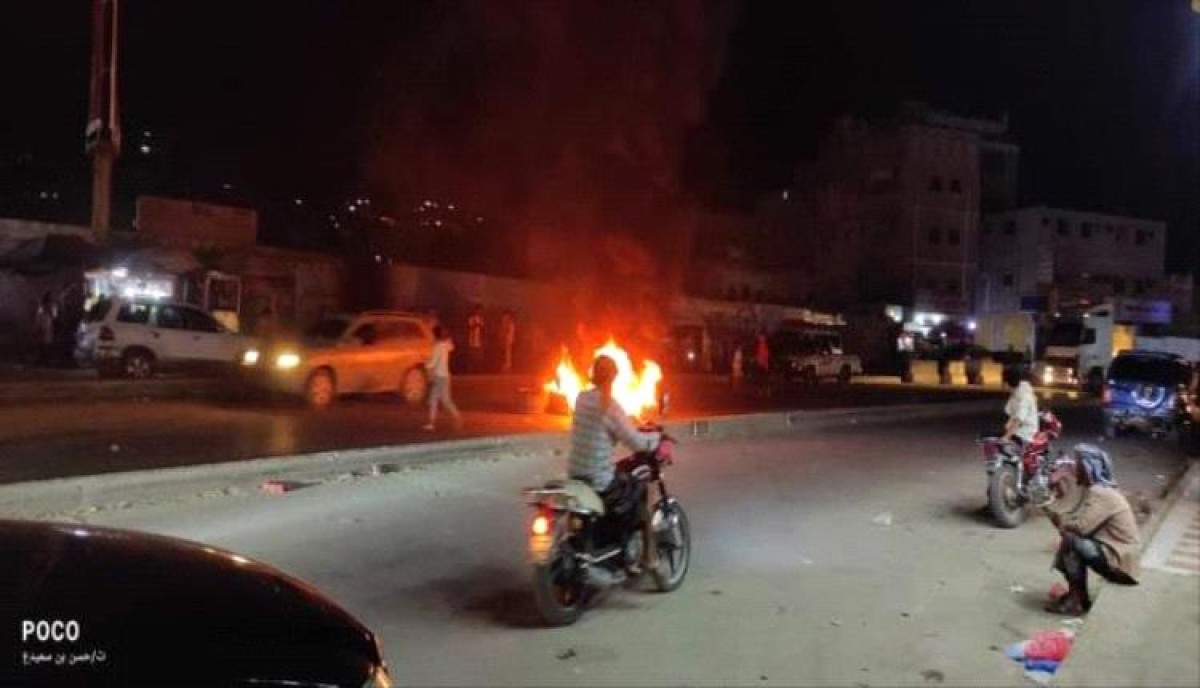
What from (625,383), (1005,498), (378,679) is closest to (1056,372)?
(625,383)

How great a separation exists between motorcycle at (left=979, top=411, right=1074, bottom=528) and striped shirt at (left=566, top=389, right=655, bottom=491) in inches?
214

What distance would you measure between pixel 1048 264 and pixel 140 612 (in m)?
68.0

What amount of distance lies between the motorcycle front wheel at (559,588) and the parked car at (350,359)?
13.3 meters

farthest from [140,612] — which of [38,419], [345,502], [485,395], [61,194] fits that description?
[61,194]

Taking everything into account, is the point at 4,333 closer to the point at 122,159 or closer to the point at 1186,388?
the point at 122,159

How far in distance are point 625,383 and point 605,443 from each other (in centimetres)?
1291

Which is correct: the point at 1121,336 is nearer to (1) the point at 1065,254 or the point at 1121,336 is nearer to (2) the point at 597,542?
(1) the point at 1065,254

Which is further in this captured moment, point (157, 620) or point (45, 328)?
point (45, 328)

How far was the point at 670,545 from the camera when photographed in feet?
27.0

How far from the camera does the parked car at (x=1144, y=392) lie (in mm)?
21531

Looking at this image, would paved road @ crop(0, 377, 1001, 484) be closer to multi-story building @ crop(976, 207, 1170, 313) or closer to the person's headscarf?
the person's headscarf

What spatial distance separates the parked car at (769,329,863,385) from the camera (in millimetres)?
36500

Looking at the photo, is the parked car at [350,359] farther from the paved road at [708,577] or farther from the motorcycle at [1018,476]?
the motorcycle at [1018,476]

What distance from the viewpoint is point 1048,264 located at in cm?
6469
